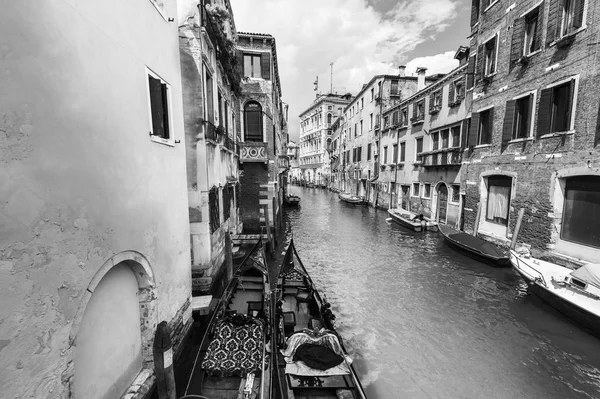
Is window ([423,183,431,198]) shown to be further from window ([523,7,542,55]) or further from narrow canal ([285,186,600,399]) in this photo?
window ([523,7,542,55])

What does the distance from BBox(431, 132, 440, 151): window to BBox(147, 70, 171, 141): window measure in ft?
50.1

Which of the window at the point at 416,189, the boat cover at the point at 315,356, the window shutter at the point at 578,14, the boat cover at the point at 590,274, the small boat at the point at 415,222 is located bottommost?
the small boat at the point at 415,222

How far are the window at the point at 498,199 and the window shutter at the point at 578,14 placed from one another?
4.89 m

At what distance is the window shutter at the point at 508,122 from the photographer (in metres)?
10.1

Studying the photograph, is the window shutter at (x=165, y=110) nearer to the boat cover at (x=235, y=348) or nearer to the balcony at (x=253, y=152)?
the boat cover at (x=235, y=348)

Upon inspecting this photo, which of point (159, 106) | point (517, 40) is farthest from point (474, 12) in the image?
point (159, 106)

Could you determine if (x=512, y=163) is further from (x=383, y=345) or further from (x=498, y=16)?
(x=383, y=345)

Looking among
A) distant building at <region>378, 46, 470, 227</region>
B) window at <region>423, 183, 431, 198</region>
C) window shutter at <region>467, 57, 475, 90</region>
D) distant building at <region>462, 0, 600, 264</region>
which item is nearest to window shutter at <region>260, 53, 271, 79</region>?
distant building at <region>378, 46, 470, 227</region>

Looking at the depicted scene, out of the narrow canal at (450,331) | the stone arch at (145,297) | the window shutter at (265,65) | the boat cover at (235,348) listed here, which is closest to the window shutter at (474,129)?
the narrow canal at (450,331)

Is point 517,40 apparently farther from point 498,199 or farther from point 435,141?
point 435,141

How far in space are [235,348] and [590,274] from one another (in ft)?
25.1

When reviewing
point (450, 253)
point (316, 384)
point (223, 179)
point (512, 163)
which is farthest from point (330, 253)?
point (316, 384)

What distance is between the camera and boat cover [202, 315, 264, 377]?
153 inches

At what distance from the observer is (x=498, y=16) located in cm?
1102
